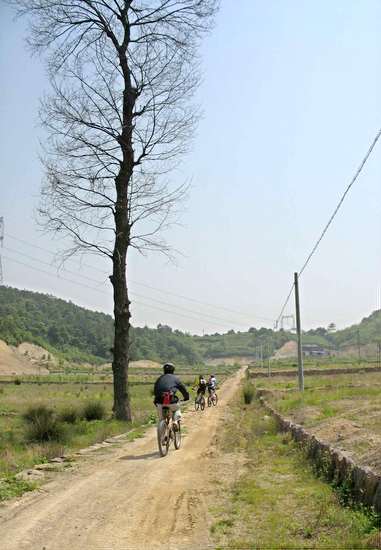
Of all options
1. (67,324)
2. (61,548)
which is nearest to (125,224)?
(61,548)

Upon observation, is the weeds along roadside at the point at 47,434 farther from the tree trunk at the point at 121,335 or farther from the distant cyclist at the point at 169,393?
the distant cyclist at the point at 169,393

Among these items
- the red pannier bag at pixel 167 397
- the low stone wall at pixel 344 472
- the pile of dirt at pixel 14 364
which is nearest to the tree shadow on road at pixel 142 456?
the red pannier bag at pixel 167 397

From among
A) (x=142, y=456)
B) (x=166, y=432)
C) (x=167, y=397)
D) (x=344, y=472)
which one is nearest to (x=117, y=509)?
(x=344, y=472)

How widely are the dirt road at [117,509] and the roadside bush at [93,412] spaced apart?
29.3 feet

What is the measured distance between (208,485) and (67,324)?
174 metres

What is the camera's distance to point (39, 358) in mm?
130375

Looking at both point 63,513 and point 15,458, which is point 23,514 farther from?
point 15,458

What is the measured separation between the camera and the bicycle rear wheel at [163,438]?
12.4 metres

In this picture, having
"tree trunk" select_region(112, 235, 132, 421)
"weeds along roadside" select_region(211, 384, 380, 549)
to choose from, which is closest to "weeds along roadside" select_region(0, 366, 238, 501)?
Answer: "tree trunk" select_region(112, 235, 132, 421)

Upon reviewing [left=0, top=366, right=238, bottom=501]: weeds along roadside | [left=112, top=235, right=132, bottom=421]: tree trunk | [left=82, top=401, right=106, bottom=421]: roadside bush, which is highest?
[left=112, top=235, right=132, bottom=421]: tree trunk

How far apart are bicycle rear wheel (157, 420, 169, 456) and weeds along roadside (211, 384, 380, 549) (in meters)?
1.74

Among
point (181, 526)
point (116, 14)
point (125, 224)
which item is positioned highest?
point (116, 14)

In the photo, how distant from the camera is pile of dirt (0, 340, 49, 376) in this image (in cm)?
10188

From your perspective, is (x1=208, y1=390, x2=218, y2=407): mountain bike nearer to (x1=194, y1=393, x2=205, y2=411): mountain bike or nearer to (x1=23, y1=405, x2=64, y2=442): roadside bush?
(x1=194, y1=393, x2=205, y2=411): mountain bike
